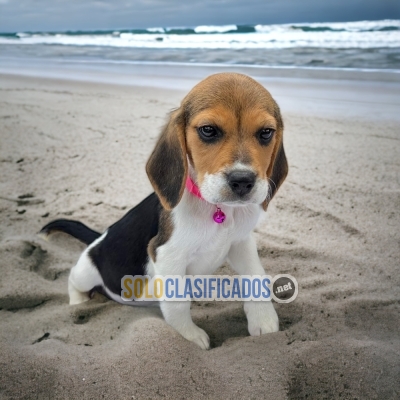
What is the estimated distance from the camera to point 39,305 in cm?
329

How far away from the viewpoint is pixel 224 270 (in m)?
3.66

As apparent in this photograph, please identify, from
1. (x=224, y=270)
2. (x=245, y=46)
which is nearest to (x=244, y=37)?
(x=245, y=46)

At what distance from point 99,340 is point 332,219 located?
234 cm

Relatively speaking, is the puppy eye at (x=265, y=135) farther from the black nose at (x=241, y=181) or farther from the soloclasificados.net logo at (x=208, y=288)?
the soloclasificados.net logo at (x=208, y=288)

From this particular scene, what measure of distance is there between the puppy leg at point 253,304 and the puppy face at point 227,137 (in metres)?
0.67

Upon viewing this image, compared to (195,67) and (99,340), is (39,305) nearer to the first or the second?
(99,340)

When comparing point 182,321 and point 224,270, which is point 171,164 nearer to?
point 182,321

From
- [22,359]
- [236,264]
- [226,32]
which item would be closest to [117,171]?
[236,264]

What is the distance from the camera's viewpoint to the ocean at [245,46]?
483 inches

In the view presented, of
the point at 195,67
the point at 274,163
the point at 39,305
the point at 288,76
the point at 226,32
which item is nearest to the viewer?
the point at 274,163

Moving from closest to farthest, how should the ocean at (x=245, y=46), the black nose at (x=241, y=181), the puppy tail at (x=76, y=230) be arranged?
the black nose at (x=241, y=181)
the puppy tail at (x=76, y=230)
the ocean at (x=245, y=46)

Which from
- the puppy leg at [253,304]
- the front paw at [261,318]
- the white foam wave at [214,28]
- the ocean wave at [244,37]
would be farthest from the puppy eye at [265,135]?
the white foam wave at [214,28]

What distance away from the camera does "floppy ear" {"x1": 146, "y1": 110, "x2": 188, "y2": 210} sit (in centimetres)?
242

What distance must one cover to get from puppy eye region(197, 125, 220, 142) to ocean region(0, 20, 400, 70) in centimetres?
906
